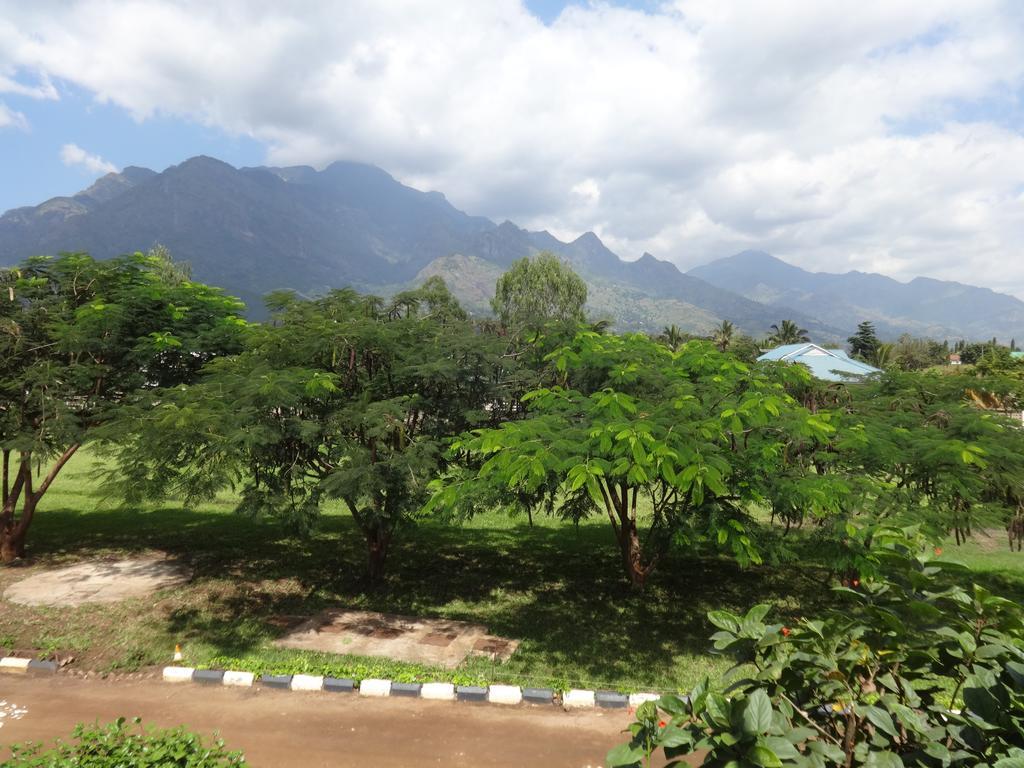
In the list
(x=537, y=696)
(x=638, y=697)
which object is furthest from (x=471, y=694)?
(x=638, y=697)

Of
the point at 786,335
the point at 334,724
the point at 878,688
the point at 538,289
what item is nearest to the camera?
the point at 878,688

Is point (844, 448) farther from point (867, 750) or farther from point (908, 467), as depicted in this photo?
point (867, 750)

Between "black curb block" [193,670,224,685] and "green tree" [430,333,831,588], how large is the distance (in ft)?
11.2

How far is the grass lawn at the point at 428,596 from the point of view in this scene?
7.75 metres

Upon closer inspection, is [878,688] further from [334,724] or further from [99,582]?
[99,582]

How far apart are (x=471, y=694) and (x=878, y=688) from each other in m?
5.50

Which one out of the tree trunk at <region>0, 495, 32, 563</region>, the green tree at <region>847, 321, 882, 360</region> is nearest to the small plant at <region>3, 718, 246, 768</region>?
the tree trunk at <region>0, 495, 32, 563</region>

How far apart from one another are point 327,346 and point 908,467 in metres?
8.97

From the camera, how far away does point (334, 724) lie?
6.18 meters

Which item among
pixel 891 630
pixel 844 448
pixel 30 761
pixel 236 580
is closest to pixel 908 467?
pixel 844 448

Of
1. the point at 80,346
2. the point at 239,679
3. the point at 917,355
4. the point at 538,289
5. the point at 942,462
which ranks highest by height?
the point at 538,289

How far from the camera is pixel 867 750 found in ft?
5.98

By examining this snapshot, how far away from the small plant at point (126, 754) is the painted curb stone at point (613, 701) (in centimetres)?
410

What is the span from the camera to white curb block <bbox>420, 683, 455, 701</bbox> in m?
6.68
